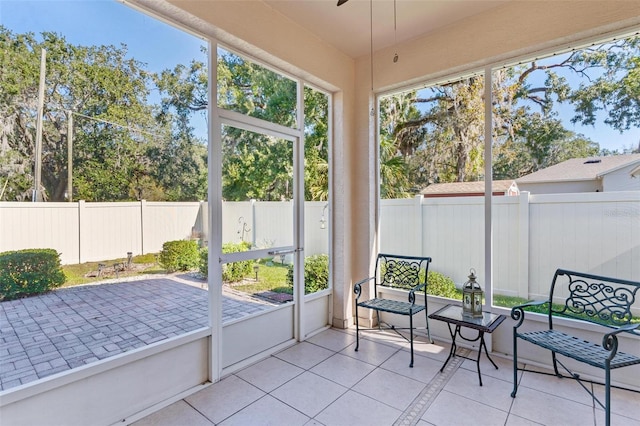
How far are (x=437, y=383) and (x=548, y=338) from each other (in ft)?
2.84

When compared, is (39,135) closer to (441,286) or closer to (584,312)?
(441,286)

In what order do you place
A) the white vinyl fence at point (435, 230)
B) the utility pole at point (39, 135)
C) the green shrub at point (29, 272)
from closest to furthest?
the green shrub at point (29, 272)
the utility pole at point (39, 135)
the white vinyl fence at point (435, 230)

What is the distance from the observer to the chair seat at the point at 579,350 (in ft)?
A: 5.97

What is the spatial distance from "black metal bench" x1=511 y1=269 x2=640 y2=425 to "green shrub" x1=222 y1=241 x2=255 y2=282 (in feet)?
7.19

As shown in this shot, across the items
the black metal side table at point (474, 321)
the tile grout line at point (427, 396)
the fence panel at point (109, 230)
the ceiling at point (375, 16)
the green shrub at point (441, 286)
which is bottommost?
the tile grout line at point (427, 396)

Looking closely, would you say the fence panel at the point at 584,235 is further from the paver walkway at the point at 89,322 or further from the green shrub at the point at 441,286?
the paver walkway at the point at 89,322

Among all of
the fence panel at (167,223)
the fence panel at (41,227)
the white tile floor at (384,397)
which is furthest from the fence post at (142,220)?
the white tile floor at (384,397)

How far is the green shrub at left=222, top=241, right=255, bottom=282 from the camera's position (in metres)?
2.54

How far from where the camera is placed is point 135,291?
6.90 feet

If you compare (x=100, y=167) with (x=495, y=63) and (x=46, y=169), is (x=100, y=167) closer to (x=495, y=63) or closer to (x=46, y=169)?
(x=46, y=169)

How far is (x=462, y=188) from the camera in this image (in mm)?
3066

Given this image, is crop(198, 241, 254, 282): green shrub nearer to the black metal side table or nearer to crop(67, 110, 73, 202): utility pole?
crop(67, 110, 73, 202): utility pole

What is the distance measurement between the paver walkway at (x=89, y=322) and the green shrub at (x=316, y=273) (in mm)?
→ 1212

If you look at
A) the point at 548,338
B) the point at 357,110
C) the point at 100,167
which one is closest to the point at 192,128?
the point at 100,167
